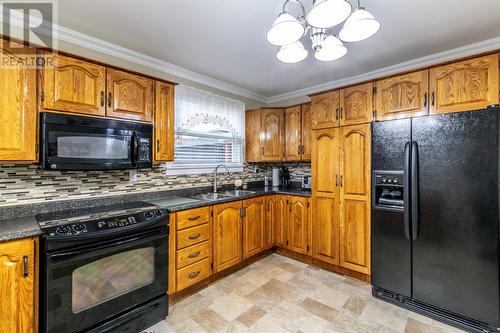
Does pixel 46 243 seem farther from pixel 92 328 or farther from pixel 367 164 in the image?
pixel 367 164

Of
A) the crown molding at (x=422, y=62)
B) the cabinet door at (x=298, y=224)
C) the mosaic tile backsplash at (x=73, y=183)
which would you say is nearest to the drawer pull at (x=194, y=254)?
the mosaic tile backsplash at (x=73, y=183)

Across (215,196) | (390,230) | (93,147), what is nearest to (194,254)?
(215,196)

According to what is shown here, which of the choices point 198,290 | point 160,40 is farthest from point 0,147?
point 198,290

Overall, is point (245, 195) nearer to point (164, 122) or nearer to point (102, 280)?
point (164, 122)

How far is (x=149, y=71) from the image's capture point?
8.88 feet

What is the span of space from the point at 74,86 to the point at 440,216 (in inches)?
126

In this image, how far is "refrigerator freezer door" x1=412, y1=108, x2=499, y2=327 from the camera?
1.80 m

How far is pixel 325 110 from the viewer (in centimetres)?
287

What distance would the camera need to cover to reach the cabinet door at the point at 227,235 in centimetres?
261

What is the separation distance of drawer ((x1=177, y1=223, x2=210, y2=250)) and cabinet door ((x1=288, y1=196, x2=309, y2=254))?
1237 millimetres

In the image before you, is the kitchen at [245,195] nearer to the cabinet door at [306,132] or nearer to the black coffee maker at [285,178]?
the cabinet door at [306,132]

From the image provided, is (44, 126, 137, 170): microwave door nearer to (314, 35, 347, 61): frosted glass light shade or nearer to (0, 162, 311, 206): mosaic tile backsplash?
(0, 162, 311, 206): mosaic tile backsplash

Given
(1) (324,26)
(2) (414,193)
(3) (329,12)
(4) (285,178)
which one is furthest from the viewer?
(4) (285,178)

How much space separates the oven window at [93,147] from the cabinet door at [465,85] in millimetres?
2821
